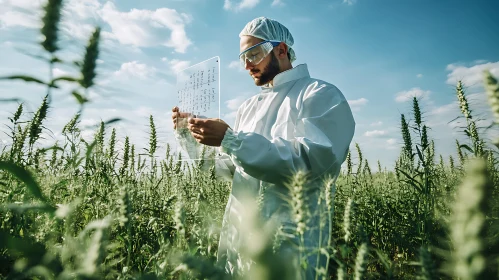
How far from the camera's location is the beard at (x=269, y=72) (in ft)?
11.4

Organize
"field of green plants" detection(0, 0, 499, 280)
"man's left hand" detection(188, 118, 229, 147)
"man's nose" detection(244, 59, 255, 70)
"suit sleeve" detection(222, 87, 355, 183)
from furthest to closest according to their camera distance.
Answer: "man's nose" detection(244, 59, 255, 70) → "man's left hand" detection(188, 118, 229, 147) → "suit sleeve" detection(222, 87, 355, 183) → "field of green plants" detection(0, 0, 499, 280)

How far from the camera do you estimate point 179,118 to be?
10.9ft

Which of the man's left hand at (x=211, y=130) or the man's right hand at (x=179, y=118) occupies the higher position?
the man's right hand at (x=179, y=118)

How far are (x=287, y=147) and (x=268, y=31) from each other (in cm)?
187

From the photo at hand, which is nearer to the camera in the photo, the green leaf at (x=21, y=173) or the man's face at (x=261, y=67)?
the green leaf at (x=21, y=173)

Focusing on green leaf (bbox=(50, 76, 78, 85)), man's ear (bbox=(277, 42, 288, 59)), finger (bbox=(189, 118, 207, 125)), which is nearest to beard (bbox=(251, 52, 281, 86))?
man's ear (bbox=(277, 42, 288, 59))

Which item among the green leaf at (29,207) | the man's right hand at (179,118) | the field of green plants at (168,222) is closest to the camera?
the field of green plants at (168,222)

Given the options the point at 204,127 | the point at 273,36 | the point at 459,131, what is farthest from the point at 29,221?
the point at 459,131

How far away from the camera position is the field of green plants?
0.53 metres

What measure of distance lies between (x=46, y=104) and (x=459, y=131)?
11.2ft

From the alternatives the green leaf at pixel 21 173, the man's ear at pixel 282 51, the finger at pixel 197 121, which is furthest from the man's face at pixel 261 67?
the green leaf at pixel 21 173

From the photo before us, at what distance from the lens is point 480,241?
49cm

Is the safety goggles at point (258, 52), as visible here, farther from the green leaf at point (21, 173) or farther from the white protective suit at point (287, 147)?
the green leaf at point (21, 173)

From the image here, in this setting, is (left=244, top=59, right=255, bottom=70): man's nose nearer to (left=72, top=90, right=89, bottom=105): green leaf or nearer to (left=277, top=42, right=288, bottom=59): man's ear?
(left=277, top=42, right=288, bottom=59): man's ear
